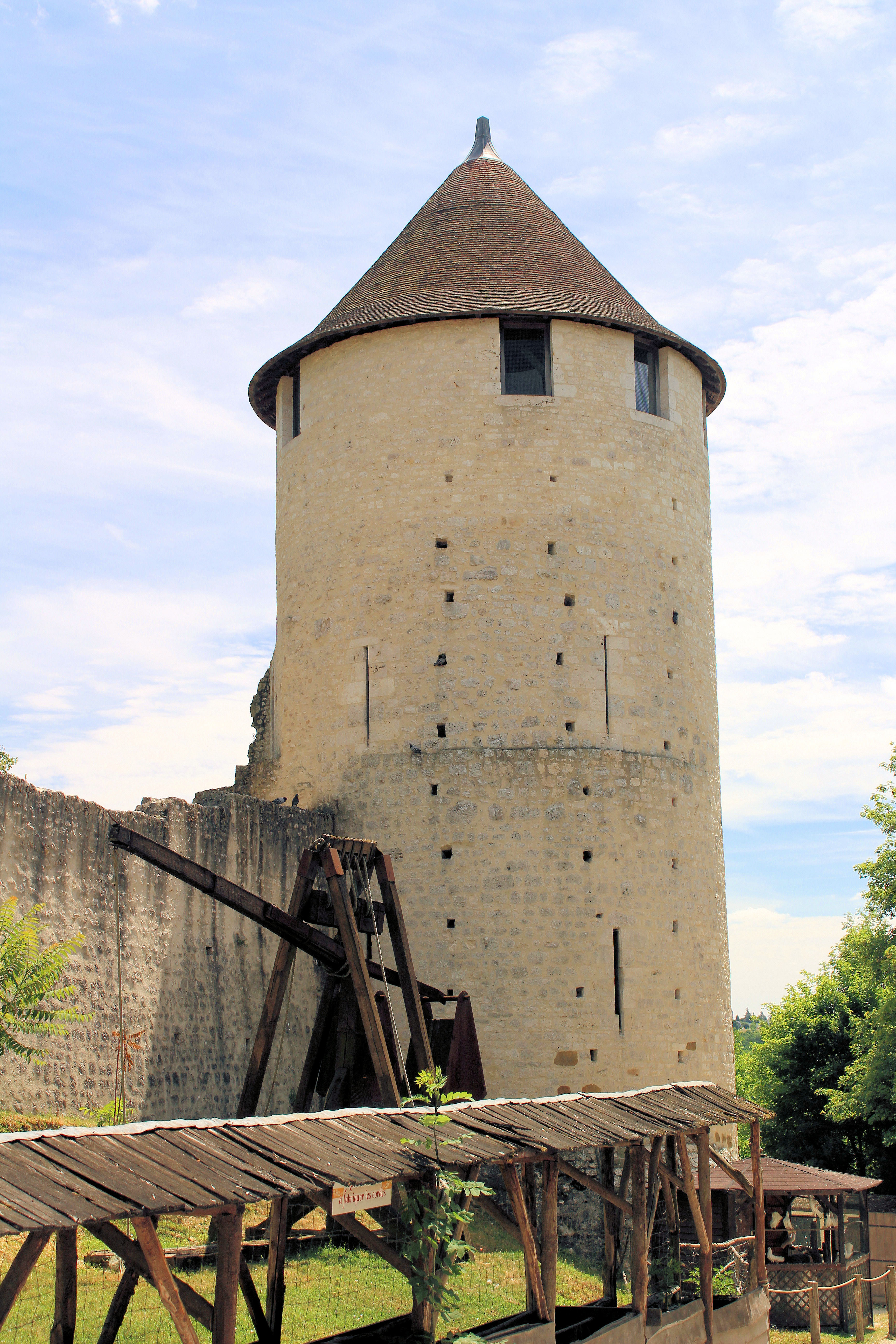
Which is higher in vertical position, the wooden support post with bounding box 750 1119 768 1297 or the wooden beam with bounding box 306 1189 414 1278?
the wooden beam with bounding box 306 1189 414 1278

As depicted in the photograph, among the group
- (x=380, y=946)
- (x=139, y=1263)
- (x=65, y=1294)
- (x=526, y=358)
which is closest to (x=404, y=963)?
(x=380, y=946)

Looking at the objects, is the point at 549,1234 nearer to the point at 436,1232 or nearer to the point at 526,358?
the point at 436,1232

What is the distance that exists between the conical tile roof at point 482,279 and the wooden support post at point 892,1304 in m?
11.9

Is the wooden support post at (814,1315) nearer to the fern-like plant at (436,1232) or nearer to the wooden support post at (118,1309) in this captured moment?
the fern-like plant at (436,1232)

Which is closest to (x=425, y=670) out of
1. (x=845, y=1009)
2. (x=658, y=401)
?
(x=658, y=401)

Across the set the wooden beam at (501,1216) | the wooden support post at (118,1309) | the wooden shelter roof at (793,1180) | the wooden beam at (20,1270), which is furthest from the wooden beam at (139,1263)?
the wooden shelter roof at (793,1180)

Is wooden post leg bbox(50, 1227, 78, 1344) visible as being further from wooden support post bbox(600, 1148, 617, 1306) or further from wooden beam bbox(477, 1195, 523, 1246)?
wooden support post bbox(600, 1148, 617, 1306)

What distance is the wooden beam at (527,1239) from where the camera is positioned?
8625mm

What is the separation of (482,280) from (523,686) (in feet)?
18.2

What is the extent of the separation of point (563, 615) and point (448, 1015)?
4986mm

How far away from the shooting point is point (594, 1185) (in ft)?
32.5

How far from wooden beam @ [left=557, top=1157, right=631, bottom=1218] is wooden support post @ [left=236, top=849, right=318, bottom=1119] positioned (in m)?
3.33

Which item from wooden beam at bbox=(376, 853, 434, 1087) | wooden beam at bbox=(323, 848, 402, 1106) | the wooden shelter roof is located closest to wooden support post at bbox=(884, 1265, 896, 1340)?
the wooden shelter roof

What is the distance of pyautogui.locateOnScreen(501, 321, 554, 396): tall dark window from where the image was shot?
17.8 m
